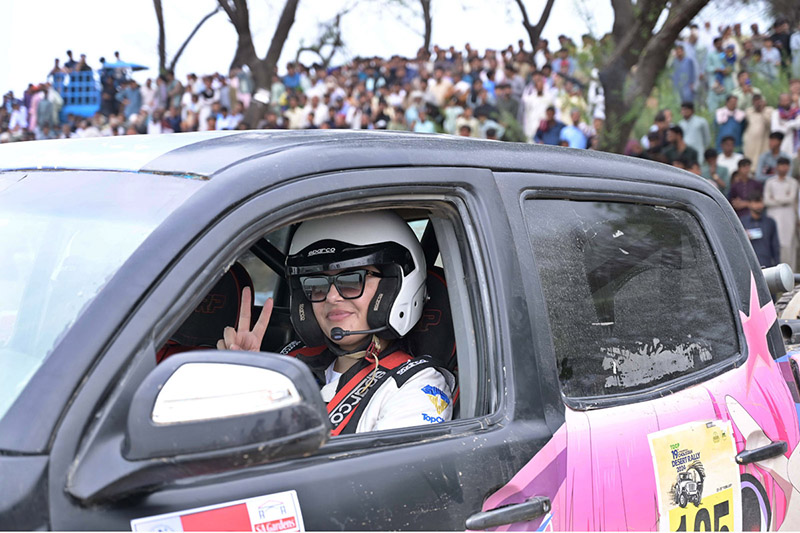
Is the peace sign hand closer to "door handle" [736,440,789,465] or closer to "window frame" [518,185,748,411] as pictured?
"window frame" [518,185,748,411]

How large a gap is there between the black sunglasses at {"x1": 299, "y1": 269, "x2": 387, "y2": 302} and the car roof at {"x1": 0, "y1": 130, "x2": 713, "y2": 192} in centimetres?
44

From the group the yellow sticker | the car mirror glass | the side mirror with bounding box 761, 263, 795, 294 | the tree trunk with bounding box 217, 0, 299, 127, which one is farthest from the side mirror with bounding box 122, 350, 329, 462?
the tree trunk with bounding box 217, 0, 299, 127

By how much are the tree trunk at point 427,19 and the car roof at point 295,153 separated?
17948mm

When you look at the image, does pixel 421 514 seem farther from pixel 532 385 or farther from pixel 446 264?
pixel 446 264

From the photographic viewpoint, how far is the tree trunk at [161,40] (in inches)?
744

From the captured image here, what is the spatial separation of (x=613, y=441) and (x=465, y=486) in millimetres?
468

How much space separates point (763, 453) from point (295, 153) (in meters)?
1.55

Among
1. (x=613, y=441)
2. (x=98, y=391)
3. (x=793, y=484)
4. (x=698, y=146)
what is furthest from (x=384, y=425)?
(x=698, y=146)

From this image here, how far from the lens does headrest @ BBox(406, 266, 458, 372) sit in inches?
104

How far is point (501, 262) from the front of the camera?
2.07 meters

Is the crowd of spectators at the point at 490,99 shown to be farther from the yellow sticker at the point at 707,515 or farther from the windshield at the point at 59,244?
the windshield at the point at 59,244

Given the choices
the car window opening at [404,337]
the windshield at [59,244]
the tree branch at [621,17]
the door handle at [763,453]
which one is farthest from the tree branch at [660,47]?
the windshield at [59,244]

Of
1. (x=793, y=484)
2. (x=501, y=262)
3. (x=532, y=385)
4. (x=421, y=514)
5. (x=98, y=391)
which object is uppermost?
(x=501, y=262)

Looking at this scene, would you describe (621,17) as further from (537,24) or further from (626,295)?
(537,24)
